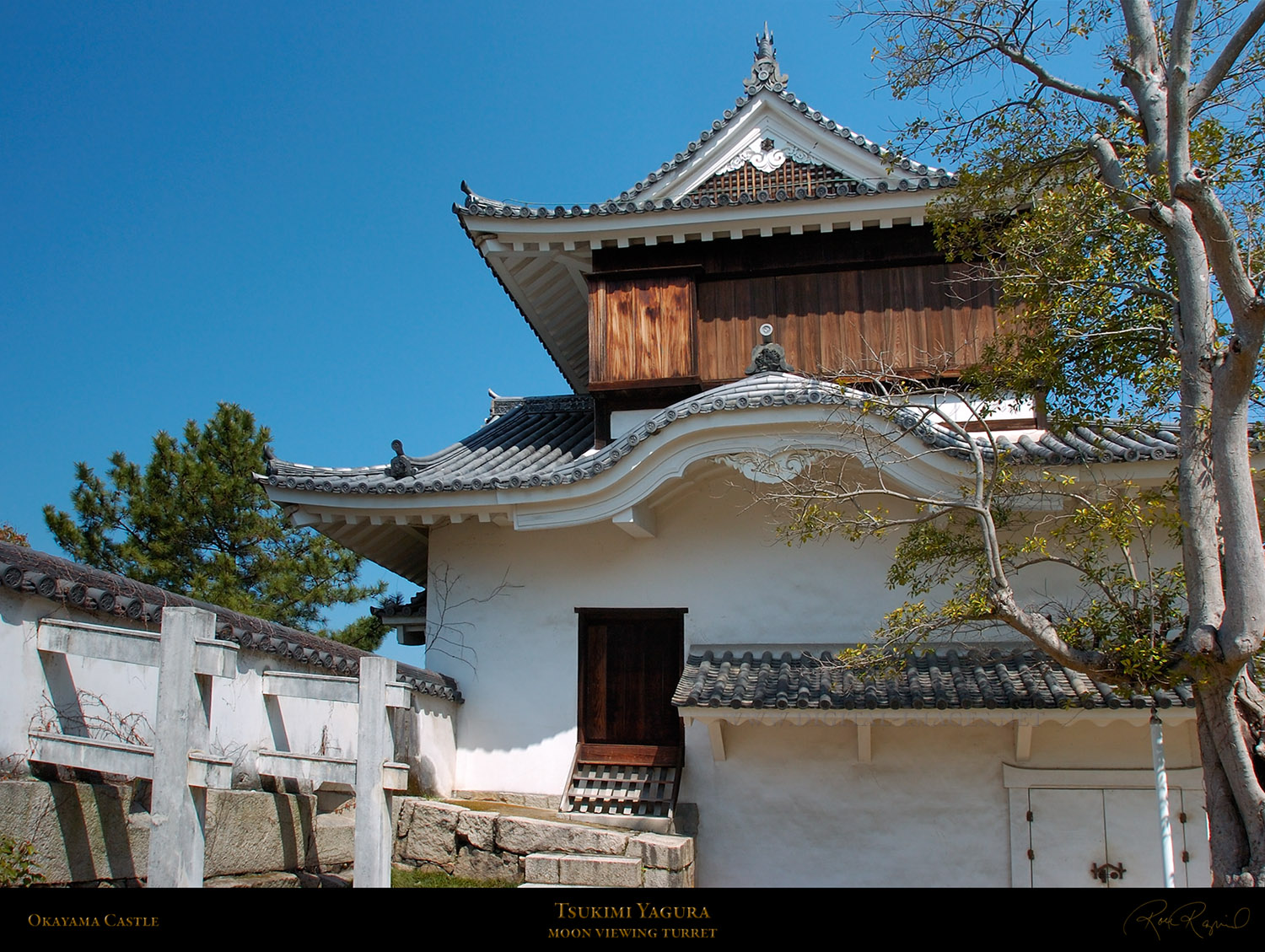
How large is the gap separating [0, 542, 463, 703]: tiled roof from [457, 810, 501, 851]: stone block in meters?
1.62

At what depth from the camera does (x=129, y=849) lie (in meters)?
5.83

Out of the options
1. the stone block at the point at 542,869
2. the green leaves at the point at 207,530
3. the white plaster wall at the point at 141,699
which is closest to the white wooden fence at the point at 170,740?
the white plaster wall at the point at 141,699

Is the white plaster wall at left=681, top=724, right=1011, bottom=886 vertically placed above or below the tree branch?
below

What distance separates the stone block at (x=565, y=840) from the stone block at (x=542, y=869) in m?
0.18

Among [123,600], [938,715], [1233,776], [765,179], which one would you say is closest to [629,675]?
[938,715]

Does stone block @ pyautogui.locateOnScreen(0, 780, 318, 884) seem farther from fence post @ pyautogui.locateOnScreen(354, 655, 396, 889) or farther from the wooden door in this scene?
the wooden door

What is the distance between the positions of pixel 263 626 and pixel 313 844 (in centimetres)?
160

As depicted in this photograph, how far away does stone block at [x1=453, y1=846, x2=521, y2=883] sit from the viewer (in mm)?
8227

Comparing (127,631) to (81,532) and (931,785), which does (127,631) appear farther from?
(81,532)

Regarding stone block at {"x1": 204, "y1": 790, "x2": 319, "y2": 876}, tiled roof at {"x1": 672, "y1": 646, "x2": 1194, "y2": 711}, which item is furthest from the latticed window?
stone block at {"x1": 204, "y1": 790, "x2": 319, "y2": 876}

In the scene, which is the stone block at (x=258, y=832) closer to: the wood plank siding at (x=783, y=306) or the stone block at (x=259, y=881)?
the stone block at (x=259, y=881)
